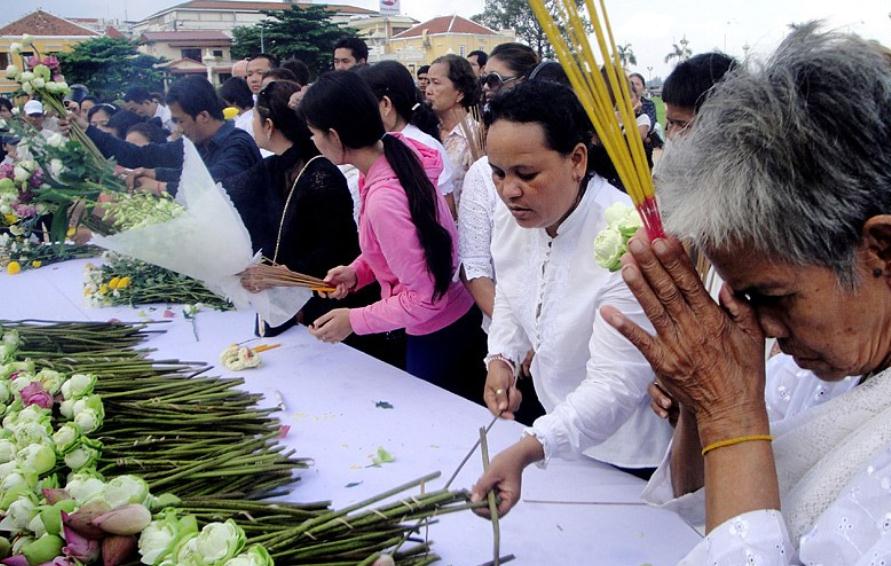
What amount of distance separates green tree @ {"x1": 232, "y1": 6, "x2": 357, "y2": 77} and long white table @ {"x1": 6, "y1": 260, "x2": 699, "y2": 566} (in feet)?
108

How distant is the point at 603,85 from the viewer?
980mm

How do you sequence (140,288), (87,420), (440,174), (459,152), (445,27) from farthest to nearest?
1. (445,27)
2. (459,152)
3. (440,174)
4. (140,288)
5. (87,420)

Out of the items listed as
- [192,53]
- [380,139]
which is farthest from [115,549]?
[192,53]

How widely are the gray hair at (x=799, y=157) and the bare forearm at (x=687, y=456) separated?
452 millimetres

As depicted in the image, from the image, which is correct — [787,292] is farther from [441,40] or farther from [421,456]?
[441,40]

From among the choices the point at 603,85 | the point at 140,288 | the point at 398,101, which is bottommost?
the point at 140,288

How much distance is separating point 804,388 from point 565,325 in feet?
2.14

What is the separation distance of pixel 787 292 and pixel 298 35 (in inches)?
1444

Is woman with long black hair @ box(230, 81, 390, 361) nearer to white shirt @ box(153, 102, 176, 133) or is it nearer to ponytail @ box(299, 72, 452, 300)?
ponytail @ box(299, 72, 452, 300)

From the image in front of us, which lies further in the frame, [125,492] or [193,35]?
[193,35]

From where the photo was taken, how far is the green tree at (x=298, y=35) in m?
34.2

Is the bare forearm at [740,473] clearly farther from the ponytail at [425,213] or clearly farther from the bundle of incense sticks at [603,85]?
the ponytail at [425,213]

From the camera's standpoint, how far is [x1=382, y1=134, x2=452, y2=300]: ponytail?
8.05 ft

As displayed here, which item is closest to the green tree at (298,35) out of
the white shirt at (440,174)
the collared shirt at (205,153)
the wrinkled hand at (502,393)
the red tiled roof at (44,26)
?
the red tiled roof at (44,26)
